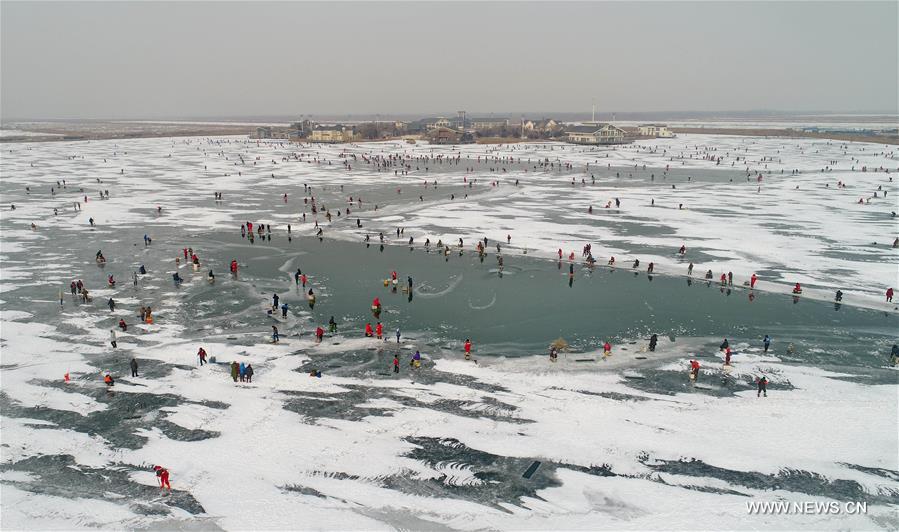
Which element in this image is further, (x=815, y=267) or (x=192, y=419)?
(x=815, y=267)

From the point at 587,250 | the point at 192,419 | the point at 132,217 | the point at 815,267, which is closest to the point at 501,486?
the point at 192,419

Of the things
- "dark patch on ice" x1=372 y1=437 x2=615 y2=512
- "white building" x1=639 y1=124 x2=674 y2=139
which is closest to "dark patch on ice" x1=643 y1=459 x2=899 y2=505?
"dark patch on ice" x1=372 y1=437 x2=615 y2=512

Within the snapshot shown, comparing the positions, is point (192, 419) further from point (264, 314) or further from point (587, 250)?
point (587, 250)

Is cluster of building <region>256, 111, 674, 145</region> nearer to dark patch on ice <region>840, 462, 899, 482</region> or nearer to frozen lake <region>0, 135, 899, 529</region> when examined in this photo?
frozen lake <region>0, 135, 899, 529</region>

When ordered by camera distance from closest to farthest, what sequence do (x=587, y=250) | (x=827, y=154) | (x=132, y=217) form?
(x=587, y=250) → (x=132, y=217) → (x=827, y=154)

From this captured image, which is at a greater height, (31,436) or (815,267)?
(815,267)

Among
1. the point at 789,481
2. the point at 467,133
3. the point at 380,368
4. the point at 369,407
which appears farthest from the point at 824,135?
the point at 369,407
